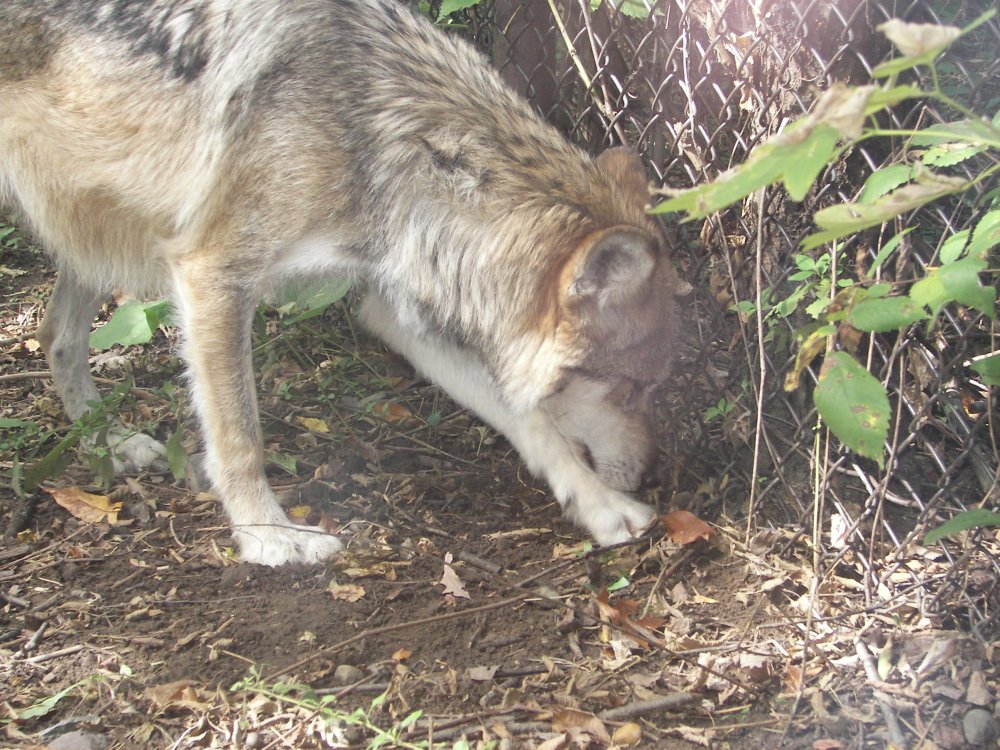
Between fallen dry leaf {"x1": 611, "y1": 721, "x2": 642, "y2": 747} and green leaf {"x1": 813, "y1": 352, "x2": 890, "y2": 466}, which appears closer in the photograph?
green leaf {"x1": 813, "y1": 352, "x2": 890, "y2": 466}

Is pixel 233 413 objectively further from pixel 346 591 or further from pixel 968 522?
pixel 968 522

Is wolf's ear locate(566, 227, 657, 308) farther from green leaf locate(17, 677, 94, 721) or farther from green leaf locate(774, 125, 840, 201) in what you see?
green leaf locate(17, 677, 94, 721)

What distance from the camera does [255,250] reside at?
10.7 ft

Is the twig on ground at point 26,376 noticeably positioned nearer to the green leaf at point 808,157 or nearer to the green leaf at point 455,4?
the green leaf at point 455,4

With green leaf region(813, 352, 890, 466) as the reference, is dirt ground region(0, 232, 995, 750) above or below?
below

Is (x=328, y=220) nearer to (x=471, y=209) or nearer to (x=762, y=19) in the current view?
(x=471, y=209)

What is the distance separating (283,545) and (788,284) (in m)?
2.08

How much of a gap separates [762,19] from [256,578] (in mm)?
2631

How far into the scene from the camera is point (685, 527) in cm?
334

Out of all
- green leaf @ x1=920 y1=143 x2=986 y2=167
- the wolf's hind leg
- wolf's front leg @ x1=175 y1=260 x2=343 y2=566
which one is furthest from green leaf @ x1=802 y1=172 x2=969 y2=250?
the wolf's hind leg

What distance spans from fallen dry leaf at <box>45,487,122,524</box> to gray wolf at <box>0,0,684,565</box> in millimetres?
539

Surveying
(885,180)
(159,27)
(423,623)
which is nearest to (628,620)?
(423,623)

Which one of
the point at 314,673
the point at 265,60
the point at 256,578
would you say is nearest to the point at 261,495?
the point at 256,578

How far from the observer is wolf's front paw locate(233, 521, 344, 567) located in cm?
330
